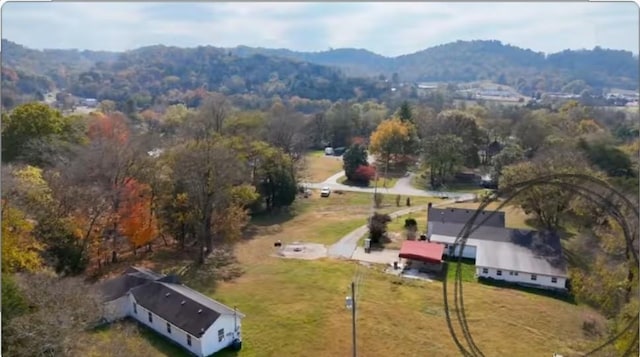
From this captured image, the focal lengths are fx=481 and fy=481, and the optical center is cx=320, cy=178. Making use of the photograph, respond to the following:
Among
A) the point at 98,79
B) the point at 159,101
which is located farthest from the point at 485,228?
the point at 98,79

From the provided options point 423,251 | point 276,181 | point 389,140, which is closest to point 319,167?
→ point 389,140

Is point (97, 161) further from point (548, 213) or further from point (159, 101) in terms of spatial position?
point (159, 101)

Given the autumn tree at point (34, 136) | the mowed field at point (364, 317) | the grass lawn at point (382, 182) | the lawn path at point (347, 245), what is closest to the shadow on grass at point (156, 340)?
the mowed field at point (364, 317)

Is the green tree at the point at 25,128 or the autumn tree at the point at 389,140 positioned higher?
the green tree at the point at 25,128

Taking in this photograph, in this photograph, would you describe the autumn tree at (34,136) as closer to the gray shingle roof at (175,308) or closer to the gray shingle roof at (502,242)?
the gray shingle roof at (175,308)

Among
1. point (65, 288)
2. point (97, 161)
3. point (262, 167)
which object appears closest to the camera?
point (65, 288)

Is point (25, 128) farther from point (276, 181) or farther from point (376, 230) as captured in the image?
point (376, 230)
